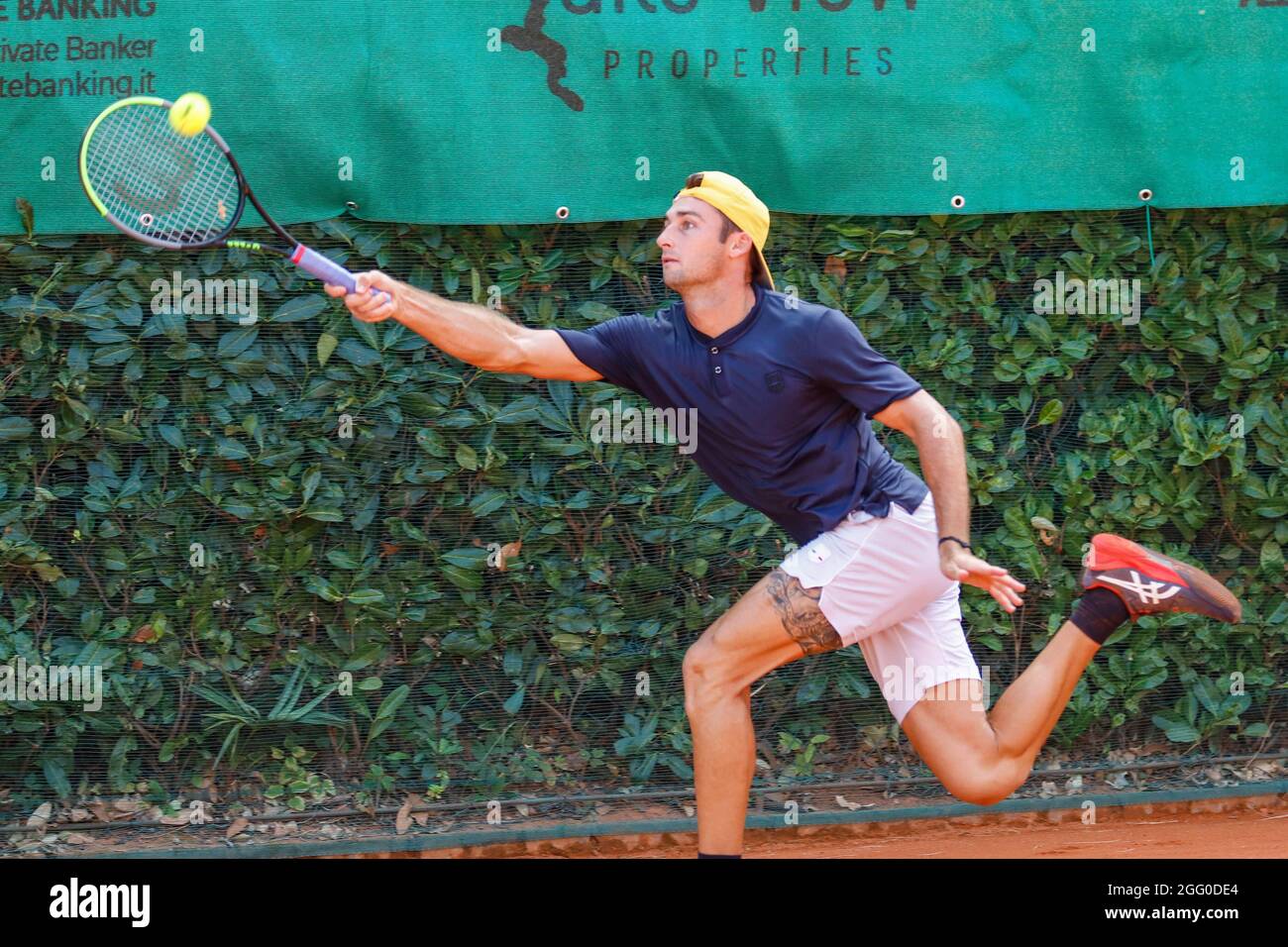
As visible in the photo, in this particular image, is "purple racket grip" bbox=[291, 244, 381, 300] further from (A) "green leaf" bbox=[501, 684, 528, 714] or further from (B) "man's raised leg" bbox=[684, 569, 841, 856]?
(A) "green leaf" bbox=[501, 684, 528, 714]

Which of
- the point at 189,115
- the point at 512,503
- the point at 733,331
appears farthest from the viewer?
the point at 512,503

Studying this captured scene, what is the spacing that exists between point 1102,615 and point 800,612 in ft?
2.91

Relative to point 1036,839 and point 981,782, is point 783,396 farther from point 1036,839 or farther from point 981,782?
point 1036,839

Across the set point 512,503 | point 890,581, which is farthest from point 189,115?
point 890,581

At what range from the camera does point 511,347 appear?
402 cm

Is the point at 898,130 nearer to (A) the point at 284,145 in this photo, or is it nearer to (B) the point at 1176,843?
(A) the point at 284,145

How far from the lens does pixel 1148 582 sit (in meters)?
4.22

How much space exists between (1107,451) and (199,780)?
10.7ft

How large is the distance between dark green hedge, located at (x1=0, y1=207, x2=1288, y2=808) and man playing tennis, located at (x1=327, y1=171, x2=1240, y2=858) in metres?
1.02

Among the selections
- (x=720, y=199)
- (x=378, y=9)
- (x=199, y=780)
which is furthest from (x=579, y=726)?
(x=378, y=9)

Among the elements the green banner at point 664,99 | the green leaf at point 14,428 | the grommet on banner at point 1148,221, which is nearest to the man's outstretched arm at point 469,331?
the green banner at point 664,99

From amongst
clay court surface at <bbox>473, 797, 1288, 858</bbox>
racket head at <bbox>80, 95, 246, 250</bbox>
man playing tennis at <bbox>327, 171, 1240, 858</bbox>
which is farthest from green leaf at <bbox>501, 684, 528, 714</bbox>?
racket head at <bbox>80, 95, 246, 250</bbox>

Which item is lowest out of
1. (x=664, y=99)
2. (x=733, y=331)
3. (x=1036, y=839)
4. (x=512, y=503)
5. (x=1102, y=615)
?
(x=1036, y=839)

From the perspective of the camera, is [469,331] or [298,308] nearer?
[469,331]
